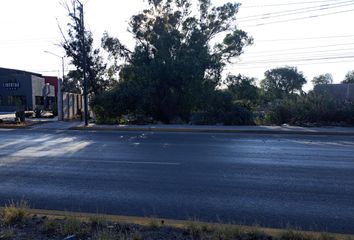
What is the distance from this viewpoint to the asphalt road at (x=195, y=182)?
6.29 m

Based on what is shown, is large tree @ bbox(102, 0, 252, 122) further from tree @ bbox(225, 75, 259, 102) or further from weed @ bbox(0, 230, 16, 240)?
weed @ bbox(0, 230, 16, 240)

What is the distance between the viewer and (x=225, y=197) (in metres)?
7.14

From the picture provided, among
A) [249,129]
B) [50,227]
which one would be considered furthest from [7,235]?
[249,129]

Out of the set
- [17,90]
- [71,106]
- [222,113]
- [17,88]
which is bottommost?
[222,113]

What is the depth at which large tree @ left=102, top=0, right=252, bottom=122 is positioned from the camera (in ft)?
87.4

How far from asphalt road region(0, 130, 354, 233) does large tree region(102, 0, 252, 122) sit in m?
13.0

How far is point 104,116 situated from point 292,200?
2196 cm

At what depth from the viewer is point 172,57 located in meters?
27.6

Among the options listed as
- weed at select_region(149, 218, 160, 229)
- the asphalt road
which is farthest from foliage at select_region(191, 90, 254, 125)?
weed at select_region(149, 218, 160, 229)

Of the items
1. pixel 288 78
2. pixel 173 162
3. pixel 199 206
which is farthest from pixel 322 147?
pixel 288 78

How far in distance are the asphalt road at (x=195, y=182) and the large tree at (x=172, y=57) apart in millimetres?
13006

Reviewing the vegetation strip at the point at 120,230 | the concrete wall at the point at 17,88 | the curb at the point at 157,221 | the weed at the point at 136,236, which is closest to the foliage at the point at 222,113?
the curb at the point at 157,221

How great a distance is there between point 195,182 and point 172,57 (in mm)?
20019

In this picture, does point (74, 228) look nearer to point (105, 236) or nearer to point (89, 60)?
point (105, 236)
